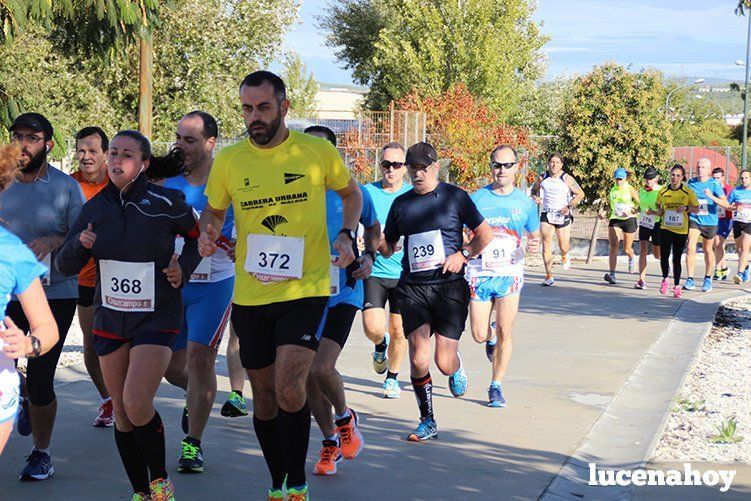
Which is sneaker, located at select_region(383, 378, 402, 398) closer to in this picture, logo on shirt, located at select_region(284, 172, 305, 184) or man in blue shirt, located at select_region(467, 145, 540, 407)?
man in blue shirt, located at select_region(467, 145, 540, 407)

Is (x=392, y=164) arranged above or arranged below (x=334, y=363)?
above

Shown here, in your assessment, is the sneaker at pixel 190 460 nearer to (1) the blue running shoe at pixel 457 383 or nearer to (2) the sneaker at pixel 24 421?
(2) the sneaker at pixel 24 421

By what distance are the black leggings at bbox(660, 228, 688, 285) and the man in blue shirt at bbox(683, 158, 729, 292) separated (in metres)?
0.34

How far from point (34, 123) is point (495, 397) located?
158 inches

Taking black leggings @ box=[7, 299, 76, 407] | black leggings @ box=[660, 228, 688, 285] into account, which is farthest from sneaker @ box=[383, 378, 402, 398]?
black leggings @ box=[660, 228, 688, 285]

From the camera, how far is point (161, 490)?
18.1ft

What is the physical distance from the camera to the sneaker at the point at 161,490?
552cm

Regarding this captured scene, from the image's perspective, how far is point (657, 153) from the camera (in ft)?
80.2

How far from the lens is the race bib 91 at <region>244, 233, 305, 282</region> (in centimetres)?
548

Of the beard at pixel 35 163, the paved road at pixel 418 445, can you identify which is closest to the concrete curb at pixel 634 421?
the paved road at pixel 418 445

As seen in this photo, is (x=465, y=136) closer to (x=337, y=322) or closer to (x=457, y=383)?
(x=457, y=383)

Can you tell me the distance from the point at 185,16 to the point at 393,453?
76.9 ft

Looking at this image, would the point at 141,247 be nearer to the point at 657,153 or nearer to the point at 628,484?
the point at 628,484

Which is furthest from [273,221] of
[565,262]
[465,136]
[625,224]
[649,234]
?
[465,136]
